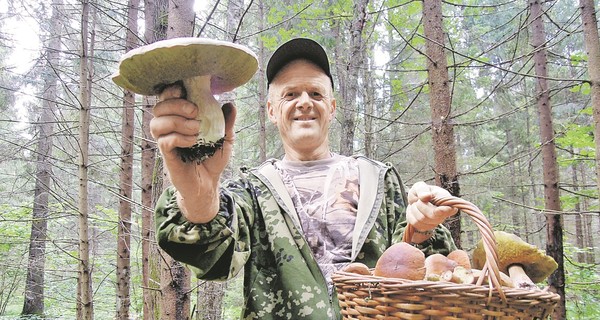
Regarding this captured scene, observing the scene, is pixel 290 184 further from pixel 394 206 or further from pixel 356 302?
pixel 356 302

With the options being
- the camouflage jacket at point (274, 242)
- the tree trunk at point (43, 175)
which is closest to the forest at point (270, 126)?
the tree trunk at point (43, 175)

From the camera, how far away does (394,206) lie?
2148 mm

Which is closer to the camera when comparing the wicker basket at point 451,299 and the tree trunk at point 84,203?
the wicker basket at point 451,299

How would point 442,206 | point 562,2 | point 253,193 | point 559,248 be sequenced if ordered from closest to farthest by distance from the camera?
point 442,206
point 253,193
point 559,248
point 562,2

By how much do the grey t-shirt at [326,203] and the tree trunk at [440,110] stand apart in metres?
1.48

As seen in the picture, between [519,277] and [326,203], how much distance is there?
91 centimetres

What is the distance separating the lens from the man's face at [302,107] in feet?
7.25

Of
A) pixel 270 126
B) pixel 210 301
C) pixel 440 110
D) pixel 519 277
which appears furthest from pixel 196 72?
pixel 270 126

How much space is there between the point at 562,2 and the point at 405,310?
19.6 meters

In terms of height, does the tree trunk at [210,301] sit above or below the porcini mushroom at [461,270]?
below

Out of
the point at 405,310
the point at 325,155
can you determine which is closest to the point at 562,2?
the point at 325,155

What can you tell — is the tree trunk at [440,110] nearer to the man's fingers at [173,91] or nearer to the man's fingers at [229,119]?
the man's fingers at [229,119]

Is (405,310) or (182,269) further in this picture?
(182,269)

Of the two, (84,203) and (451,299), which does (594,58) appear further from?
(84,203)
